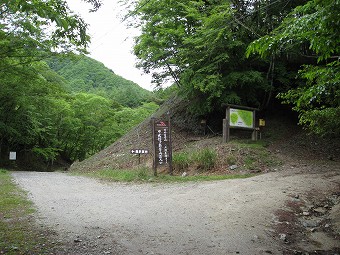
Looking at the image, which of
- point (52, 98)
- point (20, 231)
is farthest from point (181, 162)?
point (52, 98)

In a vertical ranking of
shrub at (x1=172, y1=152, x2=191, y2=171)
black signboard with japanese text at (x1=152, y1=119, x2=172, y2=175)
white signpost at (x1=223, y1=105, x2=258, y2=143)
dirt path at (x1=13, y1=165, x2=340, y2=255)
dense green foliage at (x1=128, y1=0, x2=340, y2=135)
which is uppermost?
dense green foliage at (x1=128, y1=0, x2=340, y2=135)

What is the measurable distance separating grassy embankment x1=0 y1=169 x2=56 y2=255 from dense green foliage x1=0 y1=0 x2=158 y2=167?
9.10 ft

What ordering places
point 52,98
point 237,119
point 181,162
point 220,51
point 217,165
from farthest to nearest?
1. point 52,98
2. point 220,51
3. point 237,119
4. point 181,162
5. point 217,165

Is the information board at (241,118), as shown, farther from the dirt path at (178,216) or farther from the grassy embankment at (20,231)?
the grassy embankment at (20,231)

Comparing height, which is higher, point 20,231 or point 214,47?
point 214,47

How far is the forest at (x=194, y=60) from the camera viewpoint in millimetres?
3992

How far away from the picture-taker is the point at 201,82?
13.6 m

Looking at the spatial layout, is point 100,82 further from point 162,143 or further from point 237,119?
point 162,143

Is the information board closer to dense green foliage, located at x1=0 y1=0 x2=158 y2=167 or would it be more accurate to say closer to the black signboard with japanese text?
the black signboard with japanese text

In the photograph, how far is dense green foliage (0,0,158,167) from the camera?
764 cm

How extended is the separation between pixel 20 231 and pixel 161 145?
7531mm

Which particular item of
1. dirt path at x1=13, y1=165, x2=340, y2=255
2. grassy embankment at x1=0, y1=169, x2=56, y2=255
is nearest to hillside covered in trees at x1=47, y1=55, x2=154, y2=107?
dirt path at x1=13, y1=165, x2=340, y2=255

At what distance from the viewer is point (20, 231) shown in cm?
448

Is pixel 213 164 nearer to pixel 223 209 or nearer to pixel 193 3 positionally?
pixel 223 209
